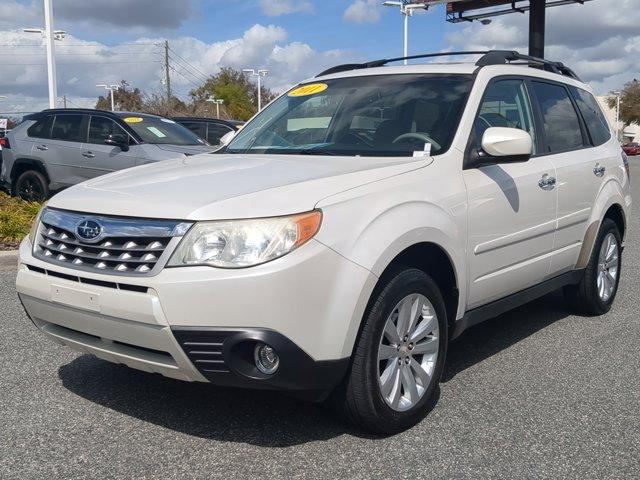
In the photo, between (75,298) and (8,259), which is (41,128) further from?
(75,298)

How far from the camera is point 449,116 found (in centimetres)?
419

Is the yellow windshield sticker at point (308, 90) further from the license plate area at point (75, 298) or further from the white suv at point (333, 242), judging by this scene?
the license plate area at point (75, 298)

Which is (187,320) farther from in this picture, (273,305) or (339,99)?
(339,99)

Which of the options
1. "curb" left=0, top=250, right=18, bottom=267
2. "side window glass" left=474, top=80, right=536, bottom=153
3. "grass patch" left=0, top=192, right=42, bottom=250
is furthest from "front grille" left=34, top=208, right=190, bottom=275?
"grass patch" left=0, top=192, right=42, bottom=250

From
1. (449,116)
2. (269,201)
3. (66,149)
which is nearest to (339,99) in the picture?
(449,116)

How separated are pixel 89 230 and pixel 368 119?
186 centimetres

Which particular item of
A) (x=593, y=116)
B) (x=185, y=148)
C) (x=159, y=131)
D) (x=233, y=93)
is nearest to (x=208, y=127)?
(x=159, y=131)

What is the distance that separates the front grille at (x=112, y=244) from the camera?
3068mm

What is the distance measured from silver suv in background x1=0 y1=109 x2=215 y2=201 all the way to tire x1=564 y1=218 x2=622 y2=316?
6050 millimetres

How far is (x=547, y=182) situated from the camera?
466 centimetres

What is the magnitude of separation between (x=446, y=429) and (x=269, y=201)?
57.9 inches

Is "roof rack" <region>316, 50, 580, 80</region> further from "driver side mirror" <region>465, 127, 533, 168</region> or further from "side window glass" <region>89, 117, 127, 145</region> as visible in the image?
"side window glass" <region>89, 117, 127, 145</region>

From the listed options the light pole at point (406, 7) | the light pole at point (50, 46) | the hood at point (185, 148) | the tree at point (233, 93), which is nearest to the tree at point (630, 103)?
the tree at point (233, 93)

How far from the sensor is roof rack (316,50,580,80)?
470 cm
